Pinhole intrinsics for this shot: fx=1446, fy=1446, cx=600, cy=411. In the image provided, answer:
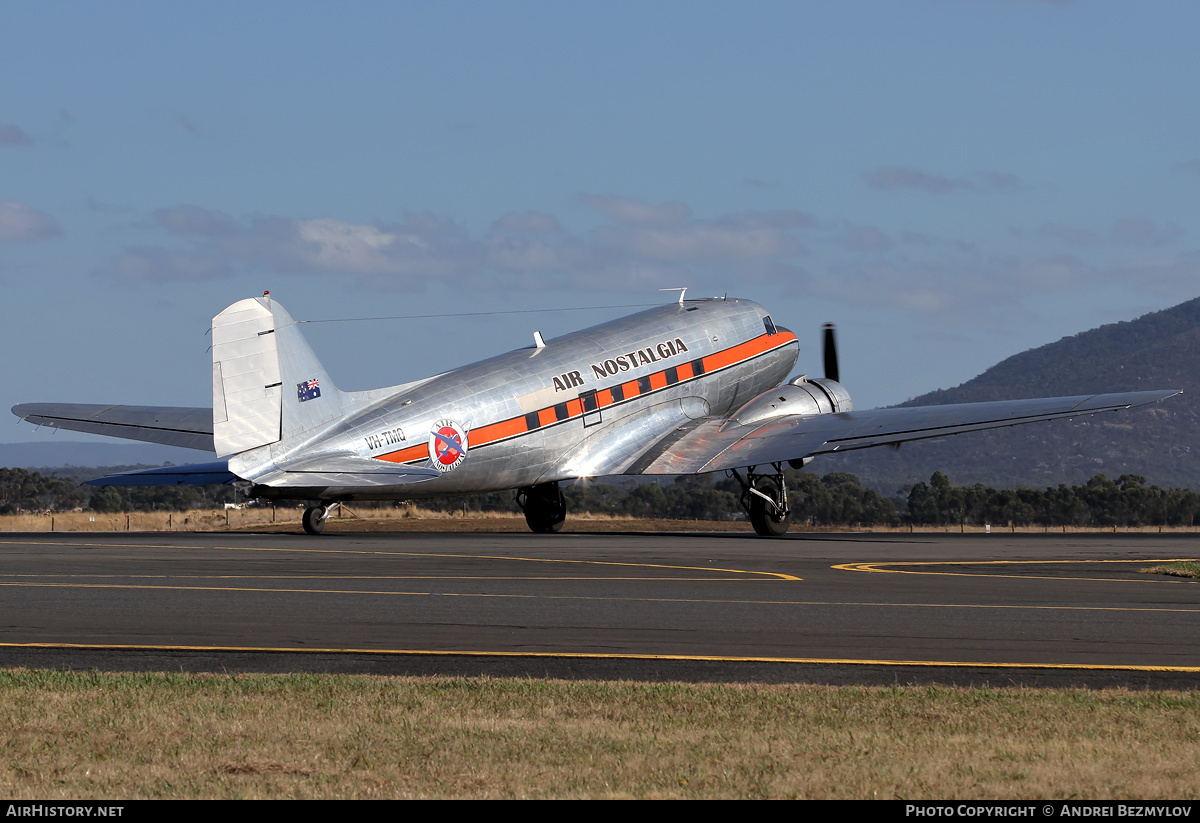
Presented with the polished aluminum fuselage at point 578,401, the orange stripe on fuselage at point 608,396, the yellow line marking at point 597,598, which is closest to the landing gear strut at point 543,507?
the polished aluminum fuselage at point 578,401

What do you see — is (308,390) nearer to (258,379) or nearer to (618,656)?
(258,379)

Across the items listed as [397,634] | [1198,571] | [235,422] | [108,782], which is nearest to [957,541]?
[1198,571]

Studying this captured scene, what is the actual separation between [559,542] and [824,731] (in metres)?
25.2

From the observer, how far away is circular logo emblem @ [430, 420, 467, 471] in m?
35.9

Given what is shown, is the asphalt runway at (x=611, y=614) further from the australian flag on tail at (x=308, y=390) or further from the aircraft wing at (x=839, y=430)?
the aircraft wing at (x=839, y=430)

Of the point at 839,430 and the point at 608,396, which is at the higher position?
the point at 608,396

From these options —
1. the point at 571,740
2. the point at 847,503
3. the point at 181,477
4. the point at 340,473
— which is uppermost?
the point at 181,477

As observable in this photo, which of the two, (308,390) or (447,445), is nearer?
(308,390)

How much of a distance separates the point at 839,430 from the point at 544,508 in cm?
915

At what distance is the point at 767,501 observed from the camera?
41.2m

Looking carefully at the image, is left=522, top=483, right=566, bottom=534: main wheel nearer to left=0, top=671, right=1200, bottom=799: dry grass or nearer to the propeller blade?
the propeller blade

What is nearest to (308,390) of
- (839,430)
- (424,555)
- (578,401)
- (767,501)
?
(424,555)

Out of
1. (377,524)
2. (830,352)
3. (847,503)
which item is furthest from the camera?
(847,503)
